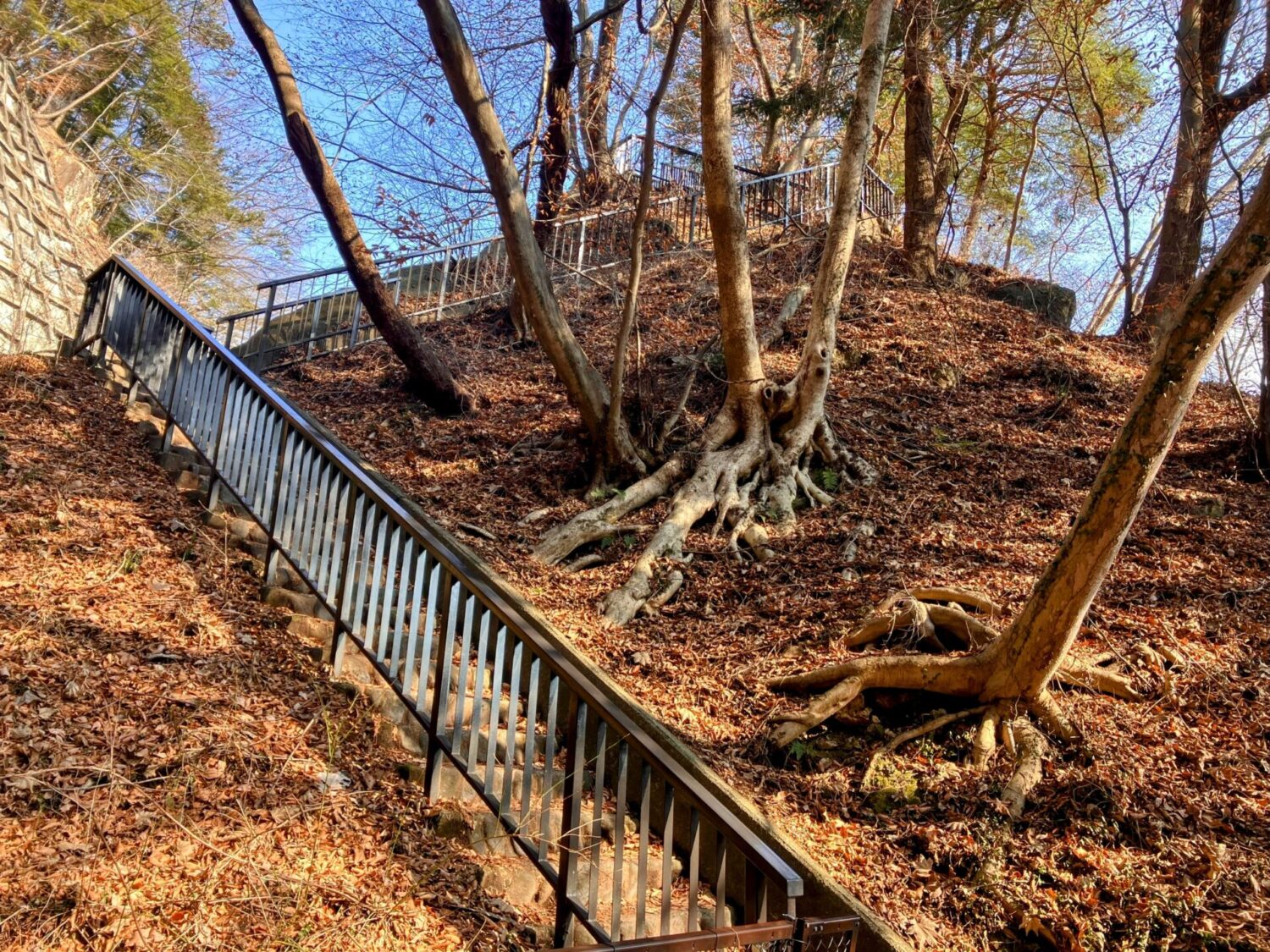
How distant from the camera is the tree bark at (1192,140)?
9.94 meters

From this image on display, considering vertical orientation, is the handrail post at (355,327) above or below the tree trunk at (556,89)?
below

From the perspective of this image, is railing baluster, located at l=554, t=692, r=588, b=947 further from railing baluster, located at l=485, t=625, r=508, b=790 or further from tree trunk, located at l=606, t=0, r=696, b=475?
tree trunk, located at l=606, t=0, r=696, b=475

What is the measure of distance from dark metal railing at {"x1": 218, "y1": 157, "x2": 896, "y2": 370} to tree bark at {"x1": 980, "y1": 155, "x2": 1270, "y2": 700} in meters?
8.81

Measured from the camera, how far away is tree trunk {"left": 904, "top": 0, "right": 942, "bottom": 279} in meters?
13.1

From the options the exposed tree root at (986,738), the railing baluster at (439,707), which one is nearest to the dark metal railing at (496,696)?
the railing baluster at (439,707)

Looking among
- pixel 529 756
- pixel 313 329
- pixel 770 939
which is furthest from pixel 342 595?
pixel 313 329

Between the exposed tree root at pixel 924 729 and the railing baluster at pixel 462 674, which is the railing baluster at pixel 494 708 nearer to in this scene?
the railing baluster at pixel 462 674

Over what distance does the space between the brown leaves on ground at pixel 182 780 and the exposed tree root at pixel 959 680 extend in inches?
92.7

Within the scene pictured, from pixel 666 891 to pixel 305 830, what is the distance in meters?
1.48

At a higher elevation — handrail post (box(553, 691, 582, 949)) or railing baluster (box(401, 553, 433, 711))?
railing baluster (box(401, 553, 433, 711))

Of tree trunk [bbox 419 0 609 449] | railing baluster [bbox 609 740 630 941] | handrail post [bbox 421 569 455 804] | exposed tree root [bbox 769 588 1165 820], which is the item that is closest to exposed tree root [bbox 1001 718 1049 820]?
exposed tree root [bbox 769 588 1165 820]

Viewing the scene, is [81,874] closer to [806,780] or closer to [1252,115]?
[806,780]

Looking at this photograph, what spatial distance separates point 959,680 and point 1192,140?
9389mm

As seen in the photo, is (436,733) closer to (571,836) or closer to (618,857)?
(571,836)
